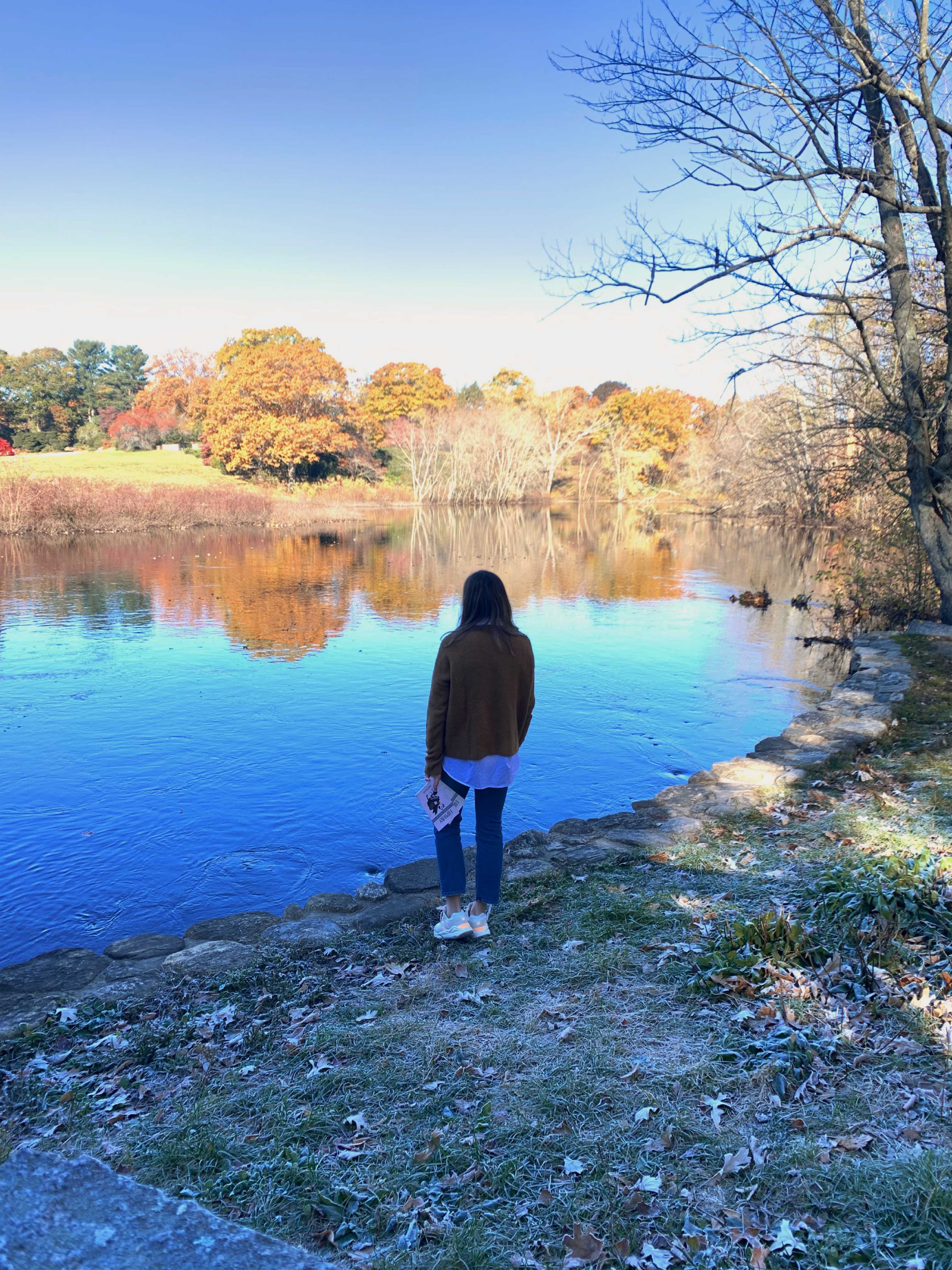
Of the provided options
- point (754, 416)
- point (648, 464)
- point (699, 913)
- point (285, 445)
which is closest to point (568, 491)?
point (648, 464)

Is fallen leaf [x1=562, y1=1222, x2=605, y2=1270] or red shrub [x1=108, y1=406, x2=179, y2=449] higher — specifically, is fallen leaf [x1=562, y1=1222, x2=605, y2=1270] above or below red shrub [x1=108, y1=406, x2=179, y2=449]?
below

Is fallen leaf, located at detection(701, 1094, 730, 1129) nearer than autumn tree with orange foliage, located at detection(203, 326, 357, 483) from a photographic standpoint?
Yes

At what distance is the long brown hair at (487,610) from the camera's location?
14.1 ft

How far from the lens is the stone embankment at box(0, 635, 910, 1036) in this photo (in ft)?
15.0

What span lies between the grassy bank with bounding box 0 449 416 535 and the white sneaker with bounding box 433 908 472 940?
31.7 m

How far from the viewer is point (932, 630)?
38.3ft

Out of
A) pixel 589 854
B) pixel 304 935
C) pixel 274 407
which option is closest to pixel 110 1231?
pixel 304 935

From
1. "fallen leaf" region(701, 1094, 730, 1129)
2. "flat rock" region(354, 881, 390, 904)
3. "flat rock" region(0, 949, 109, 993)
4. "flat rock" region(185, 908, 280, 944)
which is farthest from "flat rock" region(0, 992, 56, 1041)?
"fallen leaf" region(701, 1094, 730, 1129)

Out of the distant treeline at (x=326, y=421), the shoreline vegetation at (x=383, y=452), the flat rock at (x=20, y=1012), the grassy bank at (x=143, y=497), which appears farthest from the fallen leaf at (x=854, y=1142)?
the distant treeline at (x=326, y=421)

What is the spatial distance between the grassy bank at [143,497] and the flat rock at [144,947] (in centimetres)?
3027

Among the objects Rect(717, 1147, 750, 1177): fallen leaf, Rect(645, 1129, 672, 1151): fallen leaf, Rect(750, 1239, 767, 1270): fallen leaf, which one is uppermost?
Rect(750, 1239, 767, 1270): fallen leaf

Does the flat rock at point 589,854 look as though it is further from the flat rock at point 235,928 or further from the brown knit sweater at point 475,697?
the flat rock at point 235,928

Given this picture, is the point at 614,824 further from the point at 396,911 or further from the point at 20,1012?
the point at 20,1012

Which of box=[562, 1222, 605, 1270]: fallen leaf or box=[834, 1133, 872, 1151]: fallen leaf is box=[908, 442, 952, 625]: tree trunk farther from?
box=[562, 1222, 605, 1270]: fallen leaf
